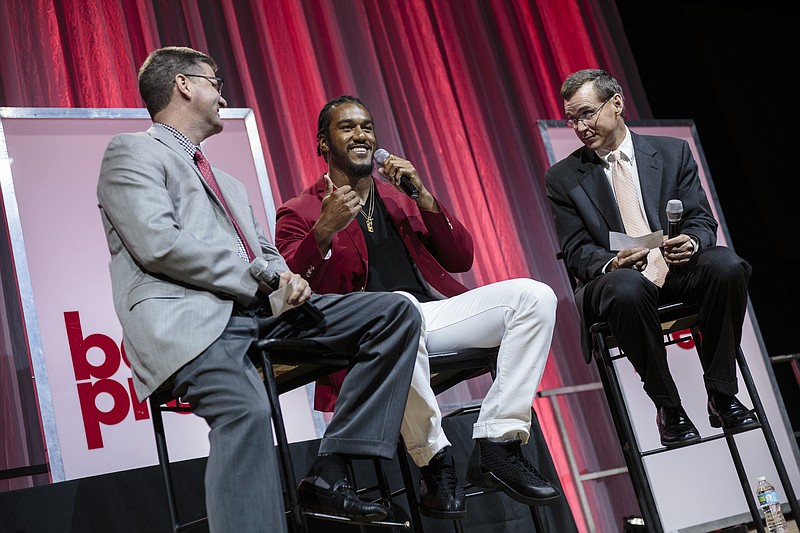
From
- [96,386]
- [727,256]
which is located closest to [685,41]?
[727,256]

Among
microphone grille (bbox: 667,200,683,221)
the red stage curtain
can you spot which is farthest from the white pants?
the red stage curtain

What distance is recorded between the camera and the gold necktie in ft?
8.95

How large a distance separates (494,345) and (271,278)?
0.69m

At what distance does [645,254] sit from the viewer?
2518 mm

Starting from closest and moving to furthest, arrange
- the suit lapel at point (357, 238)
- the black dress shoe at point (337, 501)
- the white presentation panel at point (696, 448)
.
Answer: the black dress shoe at point (337, 501) < the suit lapel at point (357, 238) < the white presentation panel at point (696, 448)

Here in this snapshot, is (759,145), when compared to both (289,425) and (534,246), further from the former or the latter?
(289,425)

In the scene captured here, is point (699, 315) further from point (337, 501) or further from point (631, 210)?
point (337, 501)

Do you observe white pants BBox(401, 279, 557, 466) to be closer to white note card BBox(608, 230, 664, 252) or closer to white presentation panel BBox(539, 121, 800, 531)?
white note card BBox(608, 230, 664, 252)

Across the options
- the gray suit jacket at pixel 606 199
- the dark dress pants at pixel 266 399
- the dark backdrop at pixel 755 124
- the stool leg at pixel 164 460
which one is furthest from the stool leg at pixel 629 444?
the dark backdrop at pixel 755 124

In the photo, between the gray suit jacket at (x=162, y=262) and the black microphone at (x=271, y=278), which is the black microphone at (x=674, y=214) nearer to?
the black microphone at (x=271, y=278)

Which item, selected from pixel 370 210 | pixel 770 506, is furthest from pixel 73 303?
pixel 770 506

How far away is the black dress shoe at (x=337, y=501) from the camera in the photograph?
5.82ft

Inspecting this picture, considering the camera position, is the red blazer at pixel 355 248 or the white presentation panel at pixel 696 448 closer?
the red blazer at pixel 355 248

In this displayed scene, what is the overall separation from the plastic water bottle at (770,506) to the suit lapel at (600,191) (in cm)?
128
